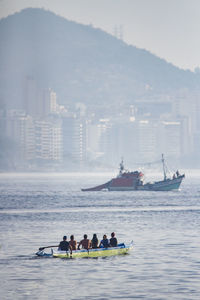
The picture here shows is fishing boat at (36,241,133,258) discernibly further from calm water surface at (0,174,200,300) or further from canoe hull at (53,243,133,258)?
calm water surface at (0,174,200,300)

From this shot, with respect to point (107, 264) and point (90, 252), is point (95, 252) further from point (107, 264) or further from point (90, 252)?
point (107, 264)

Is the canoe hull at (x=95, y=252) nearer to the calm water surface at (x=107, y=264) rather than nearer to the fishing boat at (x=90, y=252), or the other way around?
the fishing boat at (x=90, y=252)

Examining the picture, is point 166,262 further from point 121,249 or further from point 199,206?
point 199,206

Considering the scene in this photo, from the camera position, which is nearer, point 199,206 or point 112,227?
point 112,227

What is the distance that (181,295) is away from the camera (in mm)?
51875

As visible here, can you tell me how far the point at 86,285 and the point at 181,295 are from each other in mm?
6706

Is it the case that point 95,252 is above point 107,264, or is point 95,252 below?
above

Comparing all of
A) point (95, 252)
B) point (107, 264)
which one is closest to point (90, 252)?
point (95, 252)

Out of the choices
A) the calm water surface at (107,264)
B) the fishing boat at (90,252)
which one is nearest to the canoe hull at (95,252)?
the fishing boat at (90,252)

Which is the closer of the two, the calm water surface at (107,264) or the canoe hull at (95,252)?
the calm water surface at (107,264)

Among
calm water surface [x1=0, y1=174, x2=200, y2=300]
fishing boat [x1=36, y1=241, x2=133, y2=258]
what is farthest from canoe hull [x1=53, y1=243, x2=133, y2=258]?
calm water surface [x1=0, y1=174, x2=200, y2=300]

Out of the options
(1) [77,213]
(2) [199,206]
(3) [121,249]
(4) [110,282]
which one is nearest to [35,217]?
(1) [77,213]

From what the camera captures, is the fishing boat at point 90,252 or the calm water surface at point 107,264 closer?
the calm water surface at point 107,264

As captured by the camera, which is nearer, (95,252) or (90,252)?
(90,252)
